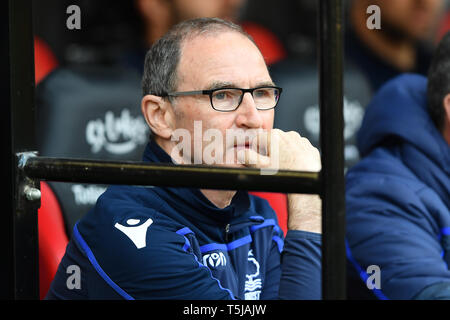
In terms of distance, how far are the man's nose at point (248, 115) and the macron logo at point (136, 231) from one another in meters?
0.26

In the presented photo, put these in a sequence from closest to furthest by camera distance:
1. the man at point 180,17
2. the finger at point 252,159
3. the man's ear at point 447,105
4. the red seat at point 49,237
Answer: the finger at point 252,159
the red seat at point 49,237
the man's ear at point 447,105
the man at point 180,17

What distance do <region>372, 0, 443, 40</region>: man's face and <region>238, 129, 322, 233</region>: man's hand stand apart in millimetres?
2469

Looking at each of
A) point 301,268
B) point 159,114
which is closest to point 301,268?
point 301,268

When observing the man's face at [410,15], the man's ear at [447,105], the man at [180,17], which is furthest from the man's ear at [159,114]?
the man's face at [410,15]

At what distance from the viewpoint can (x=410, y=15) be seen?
403 cm

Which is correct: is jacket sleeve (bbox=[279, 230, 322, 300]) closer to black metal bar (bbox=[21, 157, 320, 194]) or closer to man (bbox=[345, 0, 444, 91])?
black metal bar (bbox=[21, 157, 320, 194])

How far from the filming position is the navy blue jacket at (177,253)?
4.73 feet

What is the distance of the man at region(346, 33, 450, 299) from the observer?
2029 millimetres

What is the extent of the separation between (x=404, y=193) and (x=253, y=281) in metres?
0.72

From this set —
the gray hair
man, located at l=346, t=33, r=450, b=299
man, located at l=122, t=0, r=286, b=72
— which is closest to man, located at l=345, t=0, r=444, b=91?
man, located at l=122, t=0, r=286, b=72

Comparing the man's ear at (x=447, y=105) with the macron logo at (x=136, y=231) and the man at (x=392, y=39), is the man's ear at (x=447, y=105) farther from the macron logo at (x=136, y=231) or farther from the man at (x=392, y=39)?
the man at (x=392, y=39)

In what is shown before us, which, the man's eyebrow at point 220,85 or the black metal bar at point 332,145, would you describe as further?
the man's eyebrow at point 220,85

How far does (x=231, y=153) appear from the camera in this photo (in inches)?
57.2

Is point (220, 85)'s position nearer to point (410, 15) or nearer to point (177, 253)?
point (177, 253)
